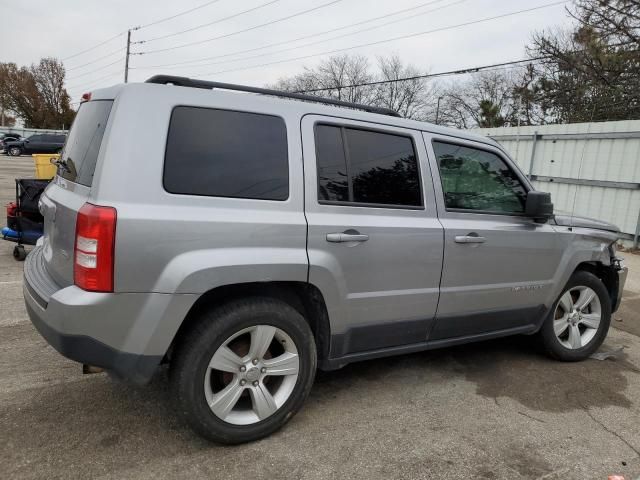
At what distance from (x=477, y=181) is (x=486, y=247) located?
1.67 ft

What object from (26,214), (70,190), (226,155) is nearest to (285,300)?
(226,155)

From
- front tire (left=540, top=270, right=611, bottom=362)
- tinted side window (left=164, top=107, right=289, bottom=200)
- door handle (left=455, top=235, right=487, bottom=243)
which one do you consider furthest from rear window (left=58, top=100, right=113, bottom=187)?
front tire (left=540, top=270, right=611, bottom=362)

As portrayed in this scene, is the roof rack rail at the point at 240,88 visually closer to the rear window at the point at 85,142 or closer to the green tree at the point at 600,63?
the rear window at the point at 85,142

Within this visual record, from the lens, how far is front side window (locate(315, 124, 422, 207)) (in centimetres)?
285

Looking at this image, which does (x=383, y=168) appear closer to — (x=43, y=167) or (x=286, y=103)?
(x=286, y=103)

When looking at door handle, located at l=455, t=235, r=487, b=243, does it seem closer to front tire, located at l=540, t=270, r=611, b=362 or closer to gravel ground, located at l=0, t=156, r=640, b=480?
gravel ground, located at l=0, t=156, r=640, b=480

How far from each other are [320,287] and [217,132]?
102cm

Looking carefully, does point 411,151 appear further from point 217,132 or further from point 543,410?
point 543,410

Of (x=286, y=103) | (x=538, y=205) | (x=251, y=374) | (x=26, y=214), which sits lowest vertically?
(x=251, y=374)

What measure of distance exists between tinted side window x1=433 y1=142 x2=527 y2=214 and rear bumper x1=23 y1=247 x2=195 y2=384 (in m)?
1.98

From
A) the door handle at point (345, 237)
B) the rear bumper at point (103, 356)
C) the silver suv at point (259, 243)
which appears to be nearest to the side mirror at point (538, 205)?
the silver suv at point (259, 243)

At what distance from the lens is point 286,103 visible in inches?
110

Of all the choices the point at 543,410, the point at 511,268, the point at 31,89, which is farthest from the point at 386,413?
the point at 31,89

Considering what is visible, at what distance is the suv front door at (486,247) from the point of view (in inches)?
130
